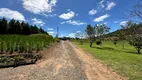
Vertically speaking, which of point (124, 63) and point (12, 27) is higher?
point (12, 27)

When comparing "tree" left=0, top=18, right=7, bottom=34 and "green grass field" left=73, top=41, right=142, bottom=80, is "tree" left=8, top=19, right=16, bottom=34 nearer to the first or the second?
"tree" left=0, top=18, right=7, bottom=34

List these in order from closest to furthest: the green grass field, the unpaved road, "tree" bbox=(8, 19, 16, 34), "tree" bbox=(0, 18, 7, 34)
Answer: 1. the unpaved road
2. the green grass field
3. "tree" bbox=(0, 18, 7, 34)
4. "tree" bbox=(8, 19, 16, 34)

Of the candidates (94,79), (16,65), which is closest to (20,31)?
(16,65)

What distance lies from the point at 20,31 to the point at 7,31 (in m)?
7.25

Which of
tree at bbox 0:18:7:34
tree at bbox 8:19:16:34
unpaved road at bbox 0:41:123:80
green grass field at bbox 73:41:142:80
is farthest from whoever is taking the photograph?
tree at bbox 8:19:16:34

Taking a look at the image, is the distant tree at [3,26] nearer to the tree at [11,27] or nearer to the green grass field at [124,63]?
the tree at [11,27]

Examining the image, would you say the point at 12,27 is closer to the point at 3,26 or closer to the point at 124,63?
the point at 3,26

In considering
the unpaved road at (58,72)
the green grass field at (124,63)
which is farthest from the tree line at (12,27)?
the unpaved road at (58,72)

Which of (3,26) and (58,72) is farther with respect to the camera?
(3,26)

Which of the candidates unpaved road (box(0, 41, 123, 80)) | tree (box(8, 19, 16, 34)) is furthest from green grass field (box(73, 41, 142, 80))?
tree (box(8, 19, 16, 34))

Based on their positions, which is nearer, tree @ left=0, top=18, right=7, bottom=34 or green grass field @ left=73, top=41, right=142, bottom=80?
green grass field @ left=73, top=41, right=142, bottom=80

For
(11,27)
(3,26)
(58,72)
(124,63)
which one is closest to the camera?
(58,72)

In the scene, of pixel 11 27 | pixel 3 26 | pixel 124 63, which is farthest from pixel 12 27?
pixel 124 63

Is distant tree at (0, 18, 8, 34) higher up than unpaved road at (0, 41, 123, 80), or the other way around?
distant tree at (0, 18, 8, 34)
